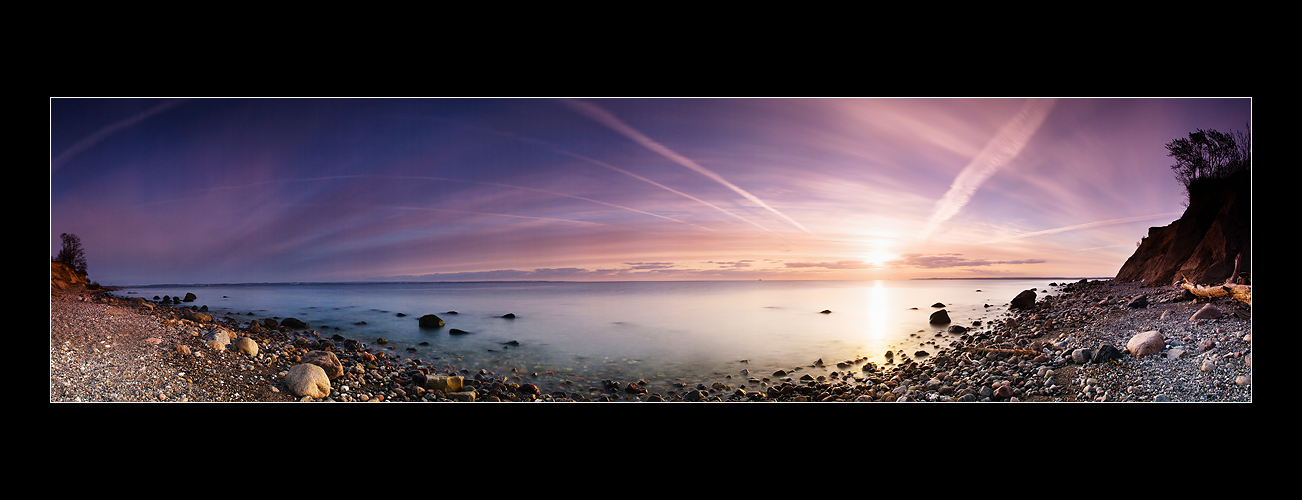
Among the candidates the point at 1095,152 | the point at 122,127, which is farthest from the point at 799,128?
the point at 122,127

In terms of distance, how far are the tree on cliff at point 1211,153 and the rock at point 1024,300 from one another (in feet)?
5.21

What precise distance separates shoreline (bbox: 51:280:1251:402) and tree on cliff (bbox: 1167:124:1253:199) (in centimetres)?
109

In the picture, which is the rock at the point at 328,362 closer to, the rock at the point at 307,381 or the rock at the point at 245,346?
the rock at the point at 307,381

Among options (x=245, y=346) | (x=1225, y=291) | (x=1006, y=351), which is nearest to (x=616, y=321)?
(x=245, y=346)

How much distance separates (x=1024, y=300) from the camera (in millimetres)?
4281

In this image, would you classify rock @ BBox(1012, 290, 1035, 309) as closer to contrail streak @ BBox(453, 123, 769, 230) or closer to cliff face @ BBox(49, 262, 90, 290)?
contrail streak @ BBox(453, 123, 769, 230)


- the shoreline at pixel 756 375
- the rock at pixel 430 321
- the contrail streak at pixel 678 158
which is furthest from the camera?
the rock at pixel 430 321

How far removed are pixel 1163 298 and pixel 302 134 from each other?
810 cm

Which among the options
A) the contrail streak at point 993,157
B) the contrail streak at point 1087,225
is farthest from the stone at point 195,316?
the contrail streak at point 1087,225

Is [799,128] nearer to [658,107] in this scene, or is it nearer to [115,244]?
[658,107]

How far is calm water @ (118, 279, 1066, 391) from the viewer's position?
365 cm

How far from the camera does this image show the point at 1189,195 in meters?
3.23

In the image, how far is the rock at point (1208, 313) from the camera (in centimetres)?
314

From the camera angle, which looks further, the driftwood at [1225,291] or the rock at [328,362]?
the rock at [328,362]
